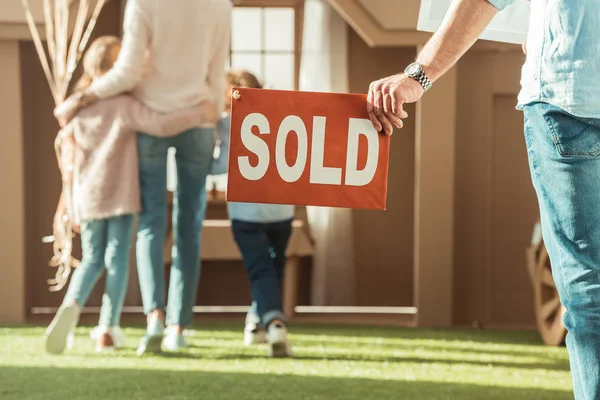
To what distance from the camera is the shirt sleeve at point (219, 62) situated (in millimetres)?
3967

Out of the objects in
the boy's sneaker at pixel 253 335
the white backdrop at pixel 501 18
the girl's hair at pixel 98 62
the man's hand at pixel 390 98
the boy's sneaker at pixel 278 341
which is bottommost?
the boy's sneaker at pixel 253 335

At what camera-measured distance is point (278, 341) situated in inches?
154

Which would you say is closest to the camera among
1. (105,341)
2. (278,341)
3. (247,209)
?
(278,341)

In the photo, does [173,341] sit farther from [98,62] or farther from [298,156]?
[298,156]

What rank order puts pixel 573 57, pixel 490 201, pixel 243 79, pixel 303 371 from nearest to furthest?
pixel 573 57 → pixel 303 371 → pixel 243 79 → pixel 490 201

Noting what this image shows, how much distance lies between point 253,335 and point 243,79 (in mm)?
1106

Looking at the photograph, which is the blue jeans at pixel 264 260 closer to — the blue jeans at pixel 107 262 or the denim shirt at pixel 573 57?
the blue jeans at pixel 107 262

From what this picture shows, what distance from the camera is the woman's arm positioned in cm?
387

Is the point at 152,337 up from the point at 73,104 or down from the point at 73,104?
down

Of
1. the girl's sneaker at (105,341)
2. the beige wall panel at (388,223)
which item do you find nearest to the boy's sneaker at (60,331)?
the girl's sneaker at (105,341)

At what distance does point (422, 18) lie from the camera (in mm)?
2125

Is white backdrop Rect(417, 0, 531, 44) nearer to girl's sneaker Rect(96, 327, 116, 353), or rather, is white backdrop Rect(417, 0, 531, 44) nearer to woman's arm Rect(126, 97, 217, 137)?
woman's arm Rect(126, 97, 217, 137)

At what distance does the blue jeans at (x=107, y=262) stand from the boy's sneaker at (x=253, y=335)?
0.62m

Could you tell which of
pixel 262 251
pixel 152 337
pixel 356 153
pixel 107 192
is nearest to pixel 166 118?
pixel 107 192
